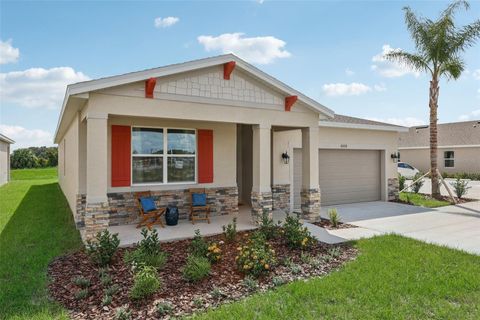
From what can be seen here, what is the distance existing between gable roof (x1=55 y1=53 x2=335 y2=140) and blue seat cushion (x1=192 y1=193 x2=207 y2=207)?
3.53 m

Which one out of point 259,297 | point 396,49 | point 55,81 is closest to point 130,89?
point 259,297

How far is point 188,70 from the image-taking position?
7602 millimetres

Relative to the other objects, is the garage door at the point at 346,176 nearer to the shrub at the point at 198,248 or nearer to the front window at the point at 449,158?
the shrub at the point at 198,248

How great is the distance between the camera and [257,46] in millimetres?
11117

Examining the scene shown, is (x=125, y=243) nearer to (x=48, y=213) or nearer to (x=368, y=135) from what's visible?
(x=48, y=213)

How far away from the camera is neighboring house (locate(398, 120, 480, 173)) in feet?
85.7

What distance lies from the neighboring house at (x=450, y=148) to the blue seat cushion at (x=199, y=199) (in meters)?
21.8

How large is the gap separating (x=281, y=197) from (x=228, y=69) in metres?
5.13

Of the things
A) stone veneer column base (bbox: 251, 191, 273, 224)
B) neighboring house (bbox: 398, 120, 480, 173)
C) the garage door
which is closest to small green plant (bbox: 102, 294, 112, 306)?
stone veneer column base (bbox: 251, 191, 273, 224)

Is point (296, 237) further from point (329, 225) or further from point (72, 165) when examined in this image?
point (72, 165)

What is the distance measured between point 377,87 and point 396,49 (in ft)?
6.65

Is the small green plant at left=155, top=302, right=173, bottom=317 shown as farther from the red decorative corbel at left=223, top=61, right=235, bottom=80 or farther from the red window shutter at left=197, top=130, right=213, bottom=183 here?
the red decorative corbel at left=223, top=61, right=235, bottom=80

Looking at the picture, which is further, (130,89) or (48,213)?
(48,213)

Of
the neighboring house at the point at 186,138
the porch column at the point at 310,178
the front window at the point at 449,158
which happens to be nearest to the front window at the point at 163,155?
the neighboring house at the point at 186,138
